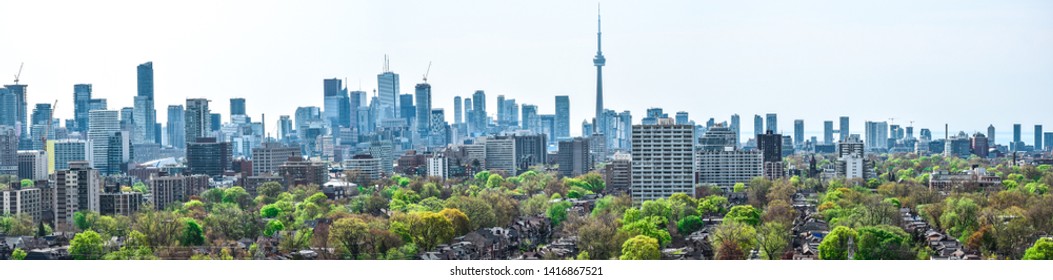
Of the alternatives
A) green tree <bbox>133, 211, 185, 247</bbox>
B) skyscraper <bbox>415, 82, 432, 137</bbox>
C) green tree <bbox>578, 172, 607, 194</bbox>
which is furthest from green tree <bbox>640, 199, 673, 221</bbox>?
skyscraper <bbox>415, 82, 432, 137</bbox>

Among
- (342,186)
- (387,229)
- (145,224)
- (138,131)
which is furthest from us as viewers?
(138,131)

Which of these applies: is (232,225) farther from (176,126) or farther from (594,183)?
(176,126)

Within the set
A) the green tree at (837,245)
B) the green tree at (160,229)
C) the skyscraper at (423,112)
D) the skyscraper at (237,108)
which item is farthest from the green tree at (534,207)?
the skyscraper at (237,108)

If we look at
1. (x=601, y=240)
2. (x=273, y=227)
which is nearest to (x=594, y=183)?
(x=273, y=227)

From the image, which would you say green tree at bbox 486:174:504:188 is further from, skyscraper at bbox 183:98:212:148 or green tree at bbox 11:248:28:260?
green tree at bbox 11:248:28:260
